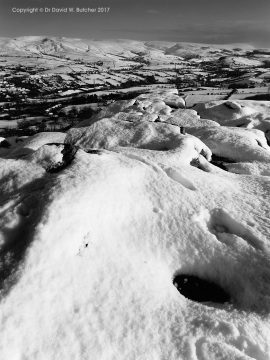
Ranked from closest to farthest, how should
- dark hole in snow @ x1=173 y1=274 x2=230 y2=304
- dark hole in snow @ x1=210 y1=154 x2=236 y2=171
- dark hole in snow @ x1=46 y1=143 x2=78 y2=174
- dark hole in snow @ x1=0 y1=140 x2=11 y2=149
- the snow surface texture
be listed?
the snow surface texture → dark hole in snow @ x1=173 y1=274 x2=230 y2=304 → dark hole in snow @ x1=46 y1=143 x2=78 y2=174 → dark hole in snow @ x1=210 y1=154 x2=236 y2=171 → dark hole in snow @ x1=0 y1=140 x2=11 y2=149

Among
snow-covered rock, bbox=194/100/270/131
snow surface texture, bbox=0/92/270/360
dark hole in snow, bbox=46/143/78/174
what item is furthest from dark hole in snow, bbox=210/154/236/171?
snow-covered rock, bbox=194/100/270/131

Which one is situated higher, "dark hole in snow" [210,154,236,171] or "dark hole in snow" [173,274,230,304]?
"dark hole in snow" [173,274,230,304]

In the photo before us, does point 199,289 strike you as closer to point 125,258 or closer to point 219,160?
point 125,258

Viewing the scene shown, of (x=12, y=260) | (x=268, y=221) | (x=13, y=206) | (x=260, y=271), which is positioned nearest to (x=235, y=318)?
(x=260, y=271)

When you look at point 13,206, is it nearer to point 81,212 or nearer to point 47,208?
point 47,208

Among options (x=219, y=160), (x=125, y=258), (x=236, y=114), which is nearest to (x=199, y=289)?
(x=125, y=258)

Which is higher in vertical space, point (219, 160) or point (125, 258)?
point (125, 258)

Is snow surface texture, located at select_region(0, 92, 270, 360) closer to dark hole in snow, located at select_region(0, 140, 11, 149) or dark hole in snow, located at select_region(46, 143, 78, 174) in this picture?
dark hole in snow, located at select_region(46, 143, 78, 174)
